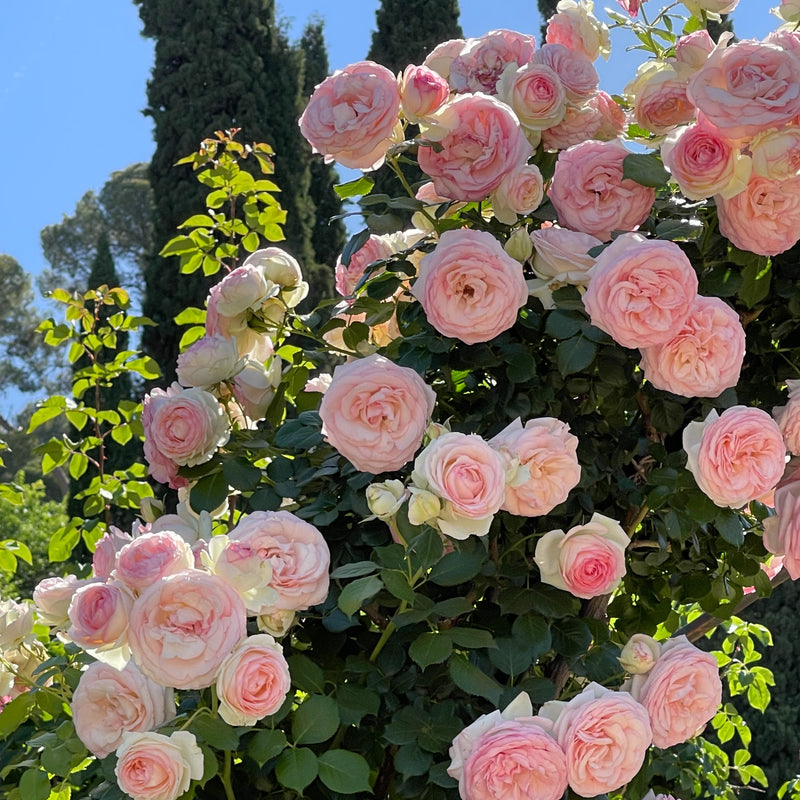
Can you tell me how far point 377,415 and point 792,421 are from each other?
49 cm

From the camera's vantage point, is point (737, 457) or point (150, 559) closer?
point (150, 559)

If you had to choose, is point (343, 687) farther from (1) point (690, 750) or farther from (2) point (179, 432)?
(1) point (690, 750)

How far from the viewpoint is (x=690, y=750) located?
1.91 m

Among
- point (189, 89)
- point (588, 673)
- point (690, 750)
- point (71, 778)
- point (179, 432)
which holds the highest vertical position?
point (189, 89)

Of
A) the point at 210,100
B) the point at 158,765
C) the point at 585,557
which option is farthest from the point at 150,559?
the point at 210,100

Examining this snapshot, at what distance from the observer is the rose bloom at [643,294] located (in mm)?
1067

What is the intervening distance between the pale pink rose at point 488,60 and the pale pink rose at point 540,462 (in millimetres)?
516

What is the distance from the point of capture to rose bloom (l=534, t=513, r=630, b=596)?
107 centimetres

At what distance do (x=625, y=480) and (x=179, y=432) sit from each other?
537mm

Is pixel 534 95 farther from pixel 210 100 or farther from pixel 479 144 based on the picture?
pixel 210 100

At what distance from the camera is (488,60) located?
134cm

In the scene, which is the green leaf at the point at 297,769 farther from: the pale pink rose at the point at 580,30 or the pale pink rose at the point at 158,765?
the pale pink rose at the point at 580,30

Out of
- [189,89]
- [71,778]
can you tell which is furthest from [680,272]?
[189,89]

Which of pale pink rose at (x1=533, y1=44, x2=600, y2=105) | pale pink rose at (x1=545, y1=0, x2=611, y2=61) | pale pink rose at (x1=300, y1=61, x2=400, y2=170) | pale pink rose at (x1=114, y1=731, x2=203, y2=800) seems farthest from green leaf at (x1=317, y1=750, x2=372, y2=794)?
pale pink rose at (x1=545, y1=0, x2=611, y2=61)
